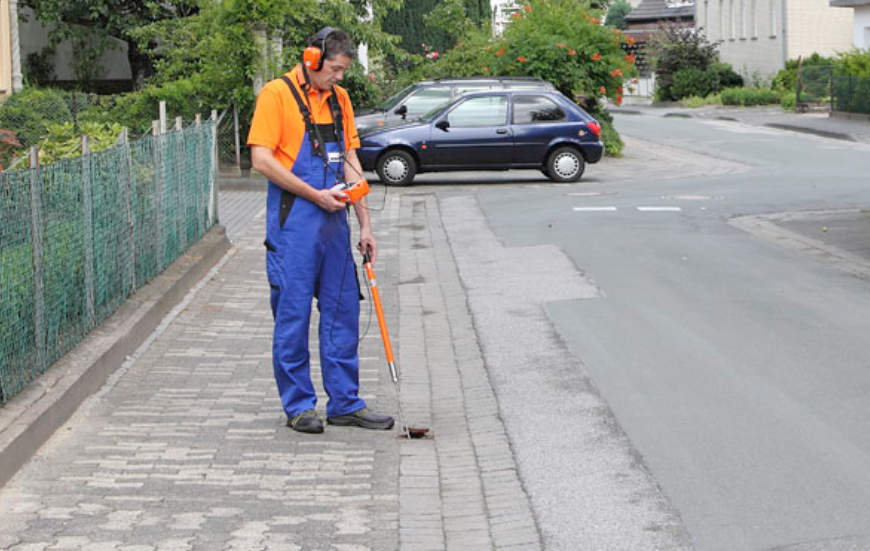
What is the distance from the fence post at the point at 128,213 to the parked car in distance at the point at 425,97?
44.8ft

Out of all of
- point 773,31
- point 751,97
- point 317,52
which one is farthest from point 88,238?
point 773,31

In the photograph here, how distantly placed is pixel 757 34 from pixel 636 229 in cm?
4640

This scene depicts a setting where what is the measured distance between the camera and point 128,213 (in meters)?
10.1

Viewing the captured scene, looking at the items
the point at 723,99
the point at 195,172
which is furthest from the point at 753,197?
the point at 723,99

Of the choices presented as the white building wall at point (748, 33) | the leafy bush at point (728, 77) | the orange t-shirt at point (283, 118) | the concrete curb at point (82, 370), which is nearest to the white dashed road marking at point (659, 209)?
the concrete curb at point (82, 370)

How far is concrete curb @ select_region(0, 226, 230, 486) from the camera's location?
20.9ft

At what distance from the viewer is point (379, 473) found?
6.34 meters

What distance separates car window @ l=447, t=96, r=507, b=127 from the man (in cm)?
1642

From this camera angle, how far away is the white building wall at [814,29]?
54.7m

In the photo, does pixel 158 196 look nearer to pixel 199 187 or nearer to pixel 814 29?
pixel 199 187

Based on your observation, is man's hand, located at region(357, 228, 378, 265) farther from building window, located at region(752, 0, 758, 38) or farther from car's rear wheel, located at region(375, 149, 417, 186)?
building window, located at region(752, 0, 758, 38)

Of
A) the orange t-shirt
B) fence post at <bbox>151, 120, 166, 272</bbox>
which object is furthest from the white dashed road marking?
the orange t-shirt

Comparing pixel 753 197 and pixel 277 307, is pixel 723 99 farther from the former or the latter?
pixel 277 307

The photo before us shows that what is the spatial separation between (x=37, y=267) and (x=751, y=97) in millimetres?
46817
